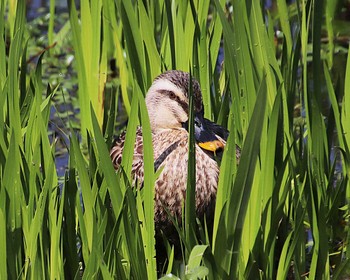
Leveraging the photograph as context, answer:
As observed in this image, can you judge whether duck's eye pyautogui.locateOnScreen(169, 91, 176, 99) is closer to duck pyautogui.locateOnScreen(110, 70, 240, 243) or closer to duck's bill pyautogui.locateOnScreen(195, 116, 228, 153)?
duck pyautogui.locateOnScreen(110, 70, 240, 243)

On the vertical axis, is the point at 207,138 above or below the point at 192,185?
above

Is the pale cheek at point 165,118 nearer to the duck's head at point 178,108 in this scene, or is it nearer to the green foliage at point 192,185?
the duck's head at point 178,108

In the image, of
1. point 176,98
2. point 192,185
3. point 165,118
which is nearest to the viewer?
point 192,185

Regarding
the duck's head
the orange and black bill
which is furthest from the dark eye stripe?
the orange and black bill

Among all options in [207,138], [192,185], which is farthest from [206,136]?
[192,185]

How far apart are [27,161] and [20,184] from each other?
0.82 feet

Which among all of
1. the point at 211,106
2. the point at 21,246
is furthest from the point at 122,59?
the point at 21,246

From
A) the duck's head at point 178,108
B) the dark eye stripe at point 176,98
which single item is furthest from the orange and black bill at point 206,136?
the dark eye stripe at point 176,98

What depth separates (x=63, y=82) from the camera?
4.75 metres

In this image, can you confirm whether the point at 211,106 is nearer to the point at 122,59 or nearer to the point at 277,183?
the point at 122,59

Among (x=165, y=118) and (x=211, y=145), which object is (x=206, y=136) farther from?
(x=165, y=118)

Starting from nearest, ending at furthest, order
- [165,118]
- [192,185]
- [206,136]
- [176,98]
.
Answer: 1. [192,185]
2. [206,136]
3. [176,98]
4. [165,118]

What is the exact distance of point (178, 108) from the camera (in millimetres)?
3049

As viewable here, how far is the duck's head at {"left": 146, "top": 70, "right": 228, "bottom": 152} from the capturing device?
284 cm
